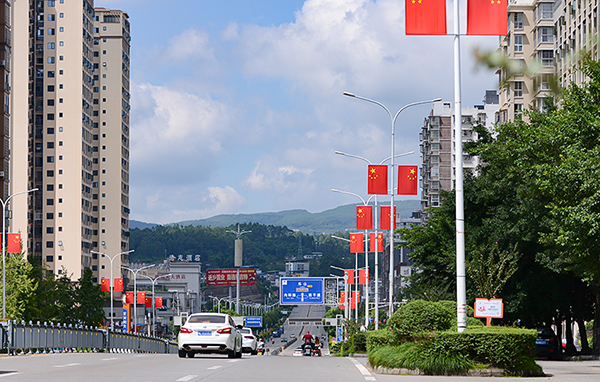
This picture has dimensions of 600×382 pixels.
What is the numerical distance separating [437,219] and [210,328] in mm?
21887

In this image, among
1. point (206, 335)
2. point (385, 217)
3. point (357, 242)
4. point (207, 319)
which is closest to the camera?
point (206, 335)

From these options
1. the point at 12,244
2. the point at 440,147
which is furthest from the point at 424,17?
the point at 440,147

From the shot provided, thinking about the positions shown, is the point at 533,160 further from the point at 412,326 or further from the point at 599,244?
the point at 412,326

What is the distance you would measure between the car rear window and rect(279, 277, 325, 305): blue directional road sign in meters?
47.2

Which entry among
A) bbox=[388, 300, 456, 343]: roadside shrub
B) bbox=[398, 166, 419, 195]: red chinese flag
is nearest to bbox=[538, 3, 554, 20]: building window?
bbox=[398, 166, 419, 195]: red chinese flag

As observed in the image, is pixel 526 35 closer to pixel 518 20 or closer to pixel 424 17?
pixel 518 20

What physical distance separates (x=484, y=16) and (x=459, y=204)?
14.6ft

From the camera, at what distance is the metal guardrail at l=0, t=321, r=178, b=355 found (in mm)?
31719

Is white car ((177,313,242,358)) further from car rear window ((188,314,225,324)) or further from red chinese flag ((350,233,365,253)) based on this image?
red chinese flag ((350,233,365,253))

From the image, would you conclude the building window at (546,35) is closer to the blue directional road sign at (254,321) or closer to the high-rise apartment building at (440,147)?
the high-rise apartment building at (440,147)

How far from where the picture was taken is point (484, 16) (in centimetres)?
1931

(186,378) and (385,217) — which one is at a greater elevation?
(385,217)

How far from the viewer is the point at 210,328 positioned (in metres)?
27.2

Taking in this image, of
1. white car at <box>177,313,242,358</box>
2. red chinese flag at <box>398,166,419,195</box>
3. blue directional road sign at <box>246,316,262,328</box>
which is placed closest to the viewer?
white car at <box>177,313,242,358</box>
